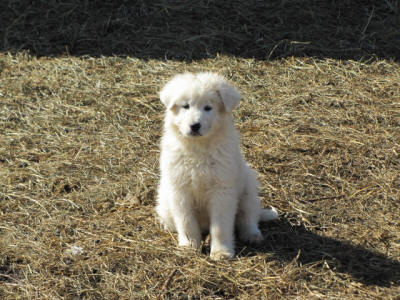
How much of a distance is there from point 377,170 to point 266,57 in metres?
2.88

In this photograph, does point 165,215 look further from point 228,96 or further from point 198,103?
point 228,96

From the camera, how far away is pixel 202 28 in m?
9.27

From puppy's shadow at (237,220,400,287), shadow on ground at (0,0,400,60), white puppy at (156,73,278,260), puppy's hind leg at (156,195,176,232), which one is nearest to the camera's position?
puppy's shadow at (237,220,400,287)

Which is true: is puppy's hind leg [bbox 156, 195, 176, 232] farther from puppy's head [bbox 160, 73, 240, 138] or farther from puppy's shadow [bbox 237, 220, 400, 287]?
puppy's head [bbox 160, 73, 240, 138]

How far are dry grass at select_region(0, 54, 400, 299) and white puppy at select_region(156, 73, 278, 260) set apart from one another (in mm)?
253

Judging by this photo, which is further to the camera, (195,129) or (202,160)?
(202,160)

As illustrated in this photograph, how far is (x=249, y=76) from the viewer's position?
823cm

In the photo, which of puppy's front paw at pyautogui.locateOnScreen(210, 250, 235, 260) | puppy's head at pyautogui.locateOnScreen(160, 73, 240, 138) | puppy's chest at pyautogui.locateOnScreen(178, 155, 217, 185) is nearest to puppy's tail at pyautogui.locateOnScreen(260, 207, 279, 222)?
puppy's front paw at pyautogui.locateOnScreen(210, 250, 235, 260)

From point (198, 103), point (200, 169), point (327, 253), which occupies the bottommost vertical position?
point (327, 253)

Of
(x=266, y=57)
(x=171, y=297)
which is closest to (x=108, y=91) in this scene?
(x=266, y=57)

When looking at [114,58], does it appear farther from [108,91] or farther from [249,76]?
[249,76]

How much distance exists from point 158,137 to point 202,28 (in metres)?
2.66

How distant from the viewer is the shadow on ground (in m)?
8.80

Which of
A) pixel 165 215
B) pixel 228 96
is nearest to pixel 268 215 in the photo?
pixel 165 215
